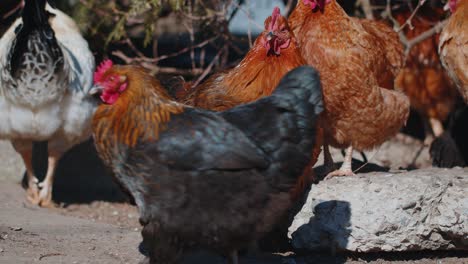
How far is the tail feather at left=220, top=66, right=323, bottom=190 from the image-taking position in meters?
4.04

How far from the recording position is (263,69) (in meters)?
4.89

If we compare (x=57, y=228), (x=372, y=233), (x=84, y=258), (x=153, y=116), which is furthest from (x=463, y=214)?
(x=57, y=228)

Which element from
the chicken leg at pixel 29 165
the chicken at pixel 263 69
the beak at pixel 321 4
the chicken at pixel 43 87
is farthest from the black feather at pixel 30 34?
the beak at pixel 321 4

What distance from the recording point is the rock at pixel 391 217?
4.93 m

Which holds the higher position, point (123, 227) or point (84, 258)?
point (84, 258)

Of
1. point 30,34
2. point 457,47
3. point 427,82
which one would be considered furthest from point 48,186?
point 427,82

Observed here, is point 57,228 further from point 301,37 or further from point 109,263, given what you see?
point 301,37

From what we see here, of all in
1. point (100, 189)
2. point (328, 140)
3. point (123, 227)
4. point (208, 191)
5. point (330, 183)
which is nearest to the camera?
point (208, 191)

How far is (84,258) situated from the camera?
4.88 m

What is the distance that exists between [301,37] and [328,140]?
85cm

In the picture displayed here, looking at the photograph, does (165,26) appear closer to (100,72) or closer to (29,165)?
(29,165)

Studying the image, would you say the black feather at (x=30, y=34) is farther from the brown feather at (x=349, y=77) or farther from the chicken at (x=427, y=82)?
the chicken at (x=427, y=82)

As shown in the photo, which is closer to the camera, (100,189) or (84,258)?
(84,258)

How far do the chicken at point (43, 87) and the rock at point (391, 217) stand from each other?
8.39ft
